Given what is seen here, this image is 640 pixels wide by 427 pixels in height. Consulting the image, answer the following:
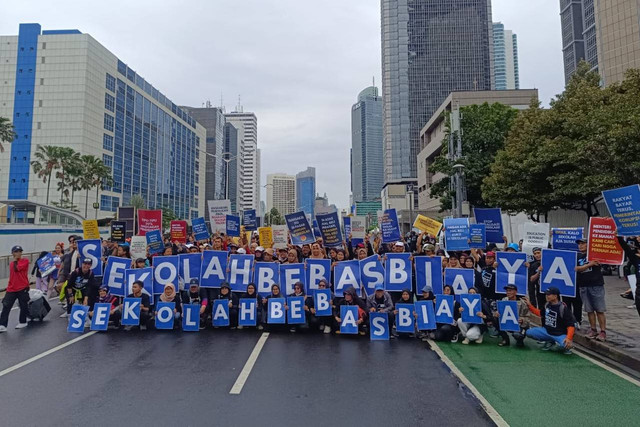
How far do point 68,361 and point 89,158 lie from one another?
60.9 meters

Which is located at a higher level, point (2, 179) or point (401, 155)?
point (401, 155)

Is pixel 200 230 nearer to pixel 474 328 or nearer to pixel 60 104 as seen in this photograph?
pixel 474 328

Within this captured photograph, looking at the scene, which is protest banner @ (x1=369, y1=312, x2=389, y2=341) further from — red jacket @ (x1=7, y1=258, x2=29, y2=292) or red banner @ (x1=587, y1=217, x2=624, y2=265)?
red jacket @ (x1=7, y1=258, x2=29, y2=292)

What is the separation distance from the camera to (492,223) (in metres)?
12.2

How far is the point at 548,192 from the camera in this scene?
72.1 feet

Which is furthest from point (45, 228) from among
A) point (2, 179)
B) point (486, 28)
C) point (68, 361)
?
point (486, 28)

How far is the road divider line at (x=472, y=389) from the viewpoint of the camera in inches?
204

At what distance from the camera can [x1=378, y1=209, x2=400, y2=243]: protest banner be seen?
13805mm

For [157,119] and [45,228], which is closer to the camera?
[45,228]

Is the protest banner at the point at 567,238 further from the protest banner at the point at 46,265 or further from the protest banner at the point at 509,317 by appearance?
the protest banner at the point at 46,265

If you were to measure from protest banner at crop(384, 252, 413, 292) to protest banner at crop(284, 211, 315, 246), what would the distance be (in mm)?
3990

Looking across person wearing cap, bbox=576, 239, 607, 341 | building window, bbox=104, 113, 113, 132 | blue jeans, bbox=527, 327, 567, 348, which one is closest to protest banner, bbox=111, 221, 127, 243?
blue jeans, bbox=527, 327, 567, 348

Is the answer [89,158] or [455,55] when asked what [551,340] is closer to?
[89,158]

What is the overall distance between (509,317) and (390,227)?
18.8ft
